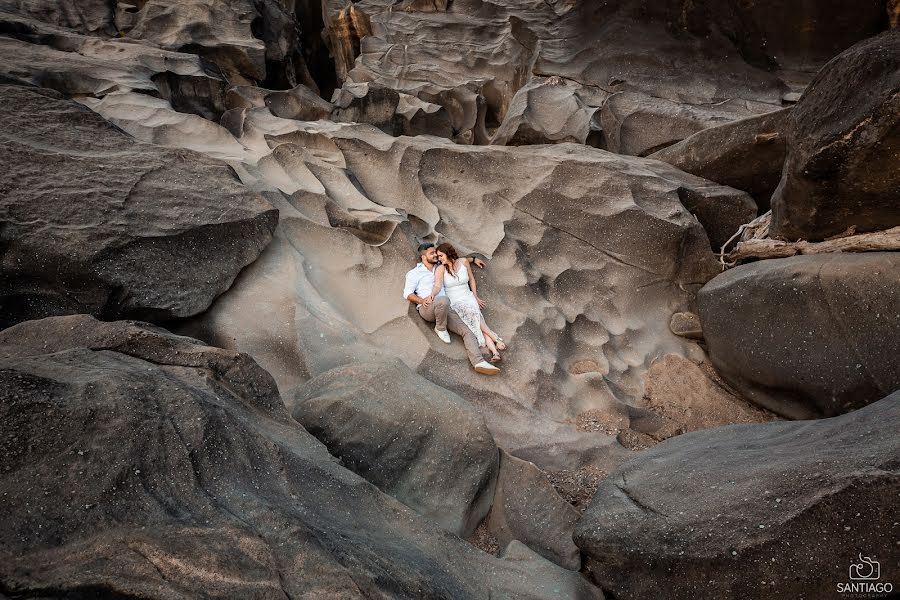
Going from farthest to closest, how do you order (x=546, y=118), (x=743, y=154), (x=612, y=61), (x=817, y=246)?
(x=612, y=61)
(x=546, y=118)
(x=743, y=154)
(x=817, y=246)

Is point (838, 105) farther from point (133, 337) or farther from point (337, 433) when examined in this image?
point (133, 337)

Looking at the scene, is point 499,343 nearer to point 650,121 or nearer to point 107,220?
point 107,220

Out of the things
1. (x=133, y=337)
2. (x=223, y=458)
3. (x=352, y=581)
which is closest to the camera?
(x=352, y=581)

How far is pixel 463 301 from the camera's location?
434 centimetres

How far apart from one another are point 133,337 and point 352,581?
1478 millimetres

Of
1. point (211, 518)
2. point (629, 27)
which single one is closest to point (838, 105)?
point (211, 518)

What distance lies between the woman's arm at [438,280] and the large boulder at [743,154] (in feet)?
9.67

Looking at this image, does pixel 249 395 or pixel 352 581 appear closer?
pixel 352 581

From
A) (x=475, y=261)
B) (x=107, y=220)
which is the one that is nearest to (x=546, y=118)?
(x=475, y=261)

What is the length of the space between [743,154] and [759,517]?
4.04m

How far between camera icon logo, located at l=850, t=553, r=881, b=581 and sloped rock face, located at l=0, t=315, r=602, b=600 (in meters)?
1.03

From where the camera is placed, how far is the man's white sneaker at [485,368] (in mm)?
4043

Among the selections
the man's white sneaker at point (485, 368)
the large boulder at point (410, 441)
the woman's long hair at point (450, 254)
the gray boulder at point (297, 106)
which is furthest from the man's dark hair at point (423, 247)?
the gray boulder at point (297, 106)

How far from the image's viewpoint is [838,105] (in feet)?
10.7
